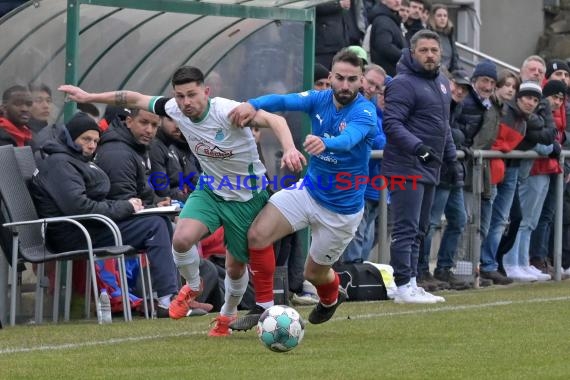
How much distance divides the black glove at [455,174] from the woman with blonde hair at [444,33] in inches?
123

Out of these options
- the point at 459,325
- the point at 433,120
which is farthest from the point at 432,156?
the point at 459,325

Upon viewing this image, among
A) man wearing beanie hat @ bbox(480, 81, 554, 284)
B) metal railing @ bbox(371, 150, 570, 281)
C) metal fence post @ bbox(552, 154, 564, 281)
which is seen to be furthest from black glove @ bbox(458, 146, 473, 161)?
metal fence post @ bbox(552, 154, 564, 281)

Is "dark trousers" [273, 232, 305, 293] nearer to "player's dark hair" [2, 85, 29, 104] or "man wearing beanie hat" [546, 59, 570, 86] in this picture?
"player's dark hair" [2, 85, 29, 104]

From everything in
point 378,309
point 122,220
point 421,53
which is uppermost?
point 421,53

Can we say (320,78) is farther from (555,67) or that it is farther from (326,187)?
Result: (326,187)

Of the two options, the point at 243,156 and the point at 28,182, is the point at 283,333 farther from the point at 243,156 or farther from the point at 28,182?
the point at 28,182

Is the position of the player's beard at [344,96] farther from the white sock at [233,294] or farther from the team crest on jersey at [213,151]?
the white sock at [233,294]

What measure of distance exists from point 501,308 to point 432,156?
145 centimetres

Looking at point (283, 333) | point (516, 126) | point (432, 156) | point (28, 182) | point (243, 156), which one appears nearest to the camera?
point (283, 333)

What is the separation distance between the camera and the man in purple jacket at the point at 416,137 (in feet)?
43.7

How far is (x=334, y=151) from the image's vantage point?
1031cm

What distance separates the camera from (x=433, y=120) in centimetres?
1343

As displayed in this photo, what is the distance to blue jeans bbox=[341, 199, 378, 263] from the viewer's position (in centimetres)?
1415

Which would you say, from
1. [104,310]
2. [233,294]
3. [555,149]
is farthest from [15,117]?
[555,149]
